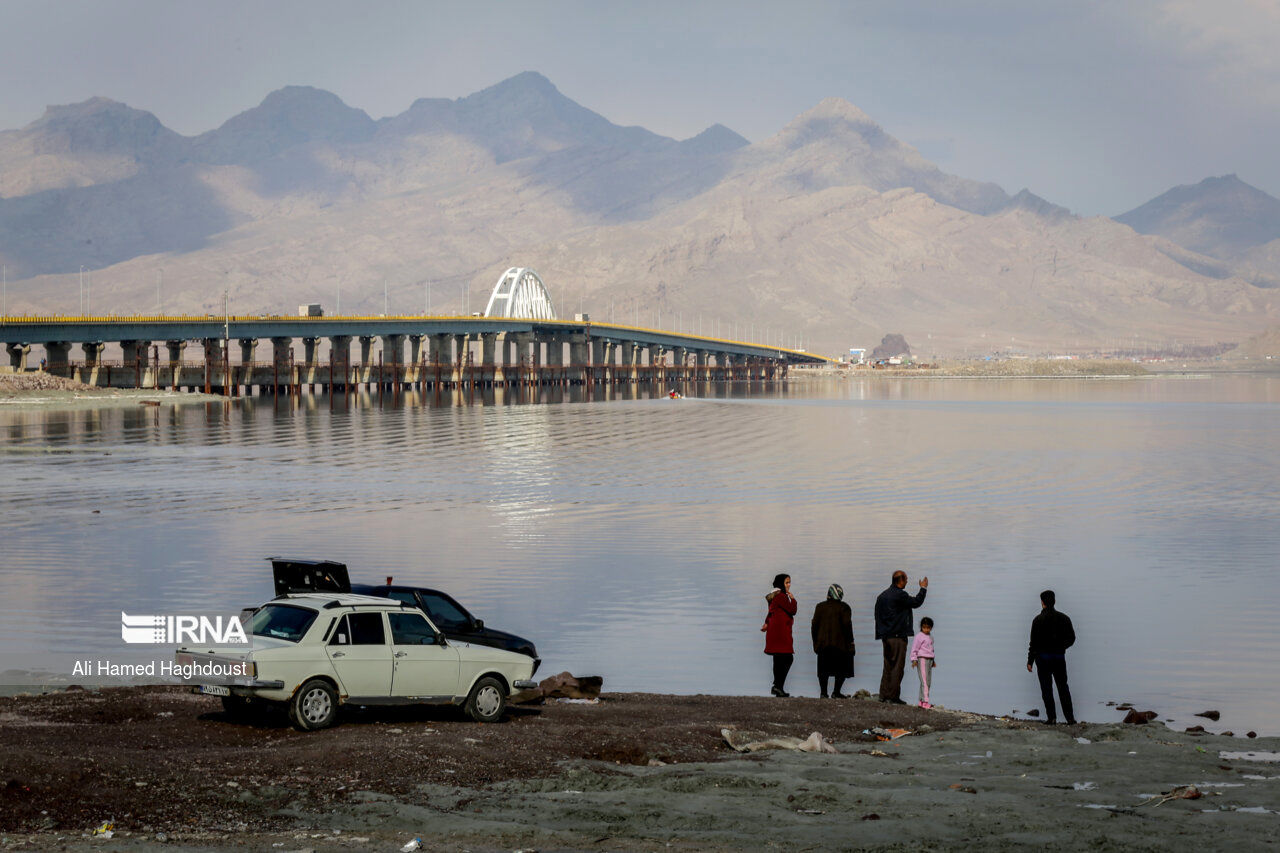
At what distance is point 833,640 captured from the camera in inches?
946

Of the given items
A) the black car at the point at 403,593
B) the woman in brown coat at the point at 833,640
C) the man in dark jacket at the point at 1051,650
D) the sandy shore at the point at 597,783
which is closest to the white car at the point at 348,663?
the sandy shore at the point at 597,783

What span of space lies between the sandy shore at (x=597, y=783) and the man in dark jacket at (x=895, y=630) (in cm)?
198

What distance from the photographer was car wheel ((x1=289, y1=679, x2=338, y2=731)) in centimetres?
1906

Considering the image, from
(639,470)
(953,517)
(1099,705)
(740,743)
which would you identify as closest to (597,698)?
(740,743)

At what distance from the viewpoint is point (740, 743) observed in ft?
63.9

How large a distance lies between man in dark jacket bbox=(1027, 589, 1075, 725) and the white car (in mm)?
7299

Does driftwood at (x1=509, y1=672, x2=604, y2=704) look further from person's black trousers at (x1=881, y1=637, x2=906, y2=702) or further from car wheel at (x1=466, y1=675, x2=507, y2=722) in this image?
person's black trousers at (x1=881, y1=637, x2=906, y2=702)

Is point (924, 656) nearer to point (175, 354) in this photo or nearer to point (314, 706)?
point (314, 706)

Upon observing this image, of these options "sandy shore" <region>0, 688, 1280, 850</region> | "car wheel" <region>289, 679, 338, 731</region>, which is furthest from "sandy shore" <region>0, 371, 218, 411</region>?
"sandy shore" <region>0, 688, 1280, 850</region>

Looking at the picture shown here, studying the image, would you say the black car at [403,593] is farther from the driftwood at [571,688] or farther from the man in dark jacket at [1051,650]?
the man in dark jacket at [1051,650]

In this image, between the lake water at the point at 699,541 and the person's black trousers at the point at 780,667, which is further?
the lake water at the point at 699,541

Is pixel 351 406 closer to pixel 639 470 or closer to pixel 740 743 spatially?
pixel 639 470

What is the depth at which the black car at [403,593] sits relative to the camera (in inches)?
845

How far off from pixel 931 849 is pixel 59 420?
112 meters
